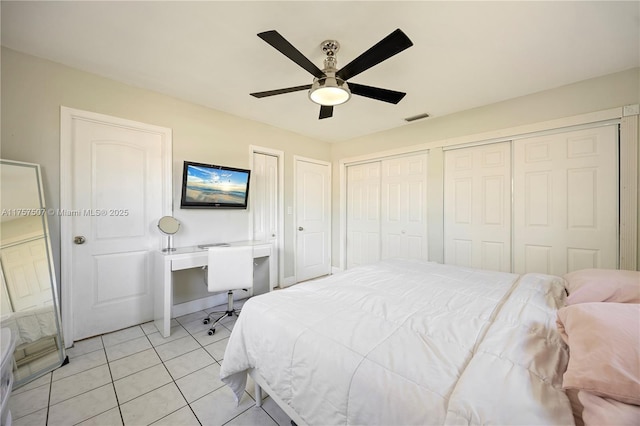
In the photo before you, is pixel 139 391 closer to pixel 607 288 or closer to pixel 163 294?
pixel 163 294

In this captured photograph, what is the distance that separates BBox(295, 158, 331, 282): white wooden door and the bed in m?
2.51

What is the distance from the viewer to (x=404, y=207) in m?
3.77

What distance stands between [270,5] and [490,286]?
240 centimetres

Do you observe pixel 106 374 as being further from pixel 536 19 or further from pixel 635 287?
pixel 536 19

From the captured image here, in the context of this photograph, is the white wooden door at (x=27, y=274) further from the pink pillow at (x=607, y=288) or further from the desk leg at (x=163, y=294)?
the pink pillow at (x=607, y=288)

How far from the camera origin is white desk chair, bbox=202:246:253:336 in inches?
97.1

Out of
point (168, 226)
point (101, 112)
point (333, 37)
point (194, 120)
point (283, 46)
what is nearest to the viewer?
point (283, 46)

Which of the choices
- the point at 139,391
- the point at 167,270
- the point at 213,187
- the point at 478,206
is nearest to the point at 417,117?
the point at 478,206

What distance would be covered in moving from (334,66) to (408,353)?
1.91 m

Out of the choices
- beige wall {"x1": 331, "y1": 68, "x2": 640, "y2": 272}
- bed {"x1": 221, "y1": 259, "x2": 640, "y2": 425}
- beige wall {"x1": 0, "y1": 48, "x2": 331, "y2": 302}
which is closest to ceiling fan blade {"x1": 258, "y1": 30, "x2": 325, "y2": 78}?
bed {"x1": 221, "y1": 259, "x2": 640, "y2": 425}

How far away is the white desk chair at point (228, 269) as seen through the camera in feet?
8.09

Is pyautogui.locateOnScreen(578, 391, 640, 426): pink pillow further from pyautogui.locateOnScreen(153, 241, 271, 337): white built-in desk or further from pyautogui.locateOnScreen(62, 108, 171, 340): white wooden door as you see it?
pyautogui.locateOnScreen(62, 108, 171, 340): white wooden door

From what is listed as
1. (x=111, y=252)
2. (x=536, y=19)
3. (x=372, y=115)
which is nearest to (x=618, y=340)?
(x=536, y=19)

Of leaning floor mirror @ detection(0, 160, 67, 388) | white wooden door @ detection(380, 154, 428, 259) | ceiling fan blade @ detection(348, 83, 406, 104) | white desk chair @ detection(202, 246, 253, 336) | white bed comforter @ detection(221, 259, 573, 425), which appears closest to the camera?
white bed comforter @ detection(221, 259, 573, 425)
